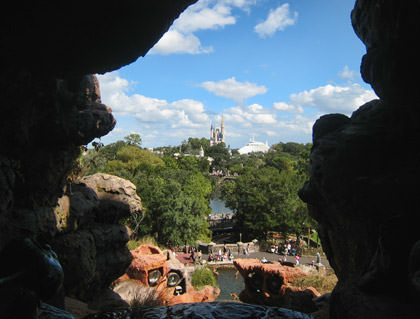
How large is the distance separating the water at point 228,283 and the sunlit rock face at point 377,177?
697 inches

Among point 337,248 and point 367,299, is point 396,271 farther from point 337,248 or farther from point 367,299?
point 337,248

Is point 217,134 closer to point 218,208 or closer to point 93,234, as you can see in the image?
point 218,208

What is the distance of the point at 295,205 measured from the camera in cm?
3331

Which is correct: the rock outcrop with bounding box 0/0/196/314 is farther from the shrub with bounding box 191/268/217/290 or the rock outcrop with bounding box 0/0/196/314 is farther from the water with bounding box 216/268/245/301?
the water with bounding box 216/268/245/301

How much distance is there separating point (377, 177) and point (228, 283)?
21.7 metres

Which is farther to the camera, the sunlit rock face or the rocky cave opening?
the sunlit rock face

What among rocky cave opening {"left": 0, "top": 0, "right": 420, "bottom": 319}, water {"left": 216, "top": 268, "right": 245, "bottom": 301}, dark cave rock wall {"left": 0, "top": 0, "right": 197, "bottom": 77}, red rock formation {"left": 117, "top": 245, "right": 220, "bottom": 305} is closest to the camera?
rocky cave opening {"left": 0, "top": 0, "right": 420, "bottom": 319}

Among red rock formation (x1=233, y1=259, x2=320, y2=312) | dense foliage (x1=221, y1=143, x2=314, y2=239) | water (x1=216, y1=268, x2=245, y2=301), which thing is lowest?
water (x1=216, y1=268, x2=245, y2=301)

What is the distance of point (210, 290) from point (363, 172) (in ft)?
50.9

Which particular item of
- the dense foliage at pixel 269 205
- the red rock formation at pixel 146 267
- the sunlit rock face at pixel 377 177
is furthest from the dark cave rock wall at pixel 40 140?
the dense foliage at pixel 269 205

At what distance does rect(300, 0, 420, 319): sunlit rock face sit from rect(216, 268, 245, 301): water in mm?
17694

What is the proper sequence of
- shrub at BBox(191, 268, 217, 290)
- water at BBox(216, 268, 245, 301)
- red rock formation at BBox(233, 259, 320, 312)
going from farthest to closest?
water at BBox(216, 268, 245, 301), shrub at BBox(191, 268, 217, 290), red rock formation at BBox(233, 259, 320, 312)

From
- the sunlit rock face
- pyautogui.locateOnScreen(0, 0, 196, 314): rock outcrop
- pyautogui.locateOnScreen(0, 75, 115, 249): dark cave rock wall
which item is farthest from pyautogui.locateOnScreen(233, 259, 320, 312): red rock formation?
pyautogui.locateOnScreen(0, 75, 115, 249): dark cave rock wall

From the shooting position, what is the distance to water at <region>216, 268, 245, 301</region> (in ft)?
76.5
